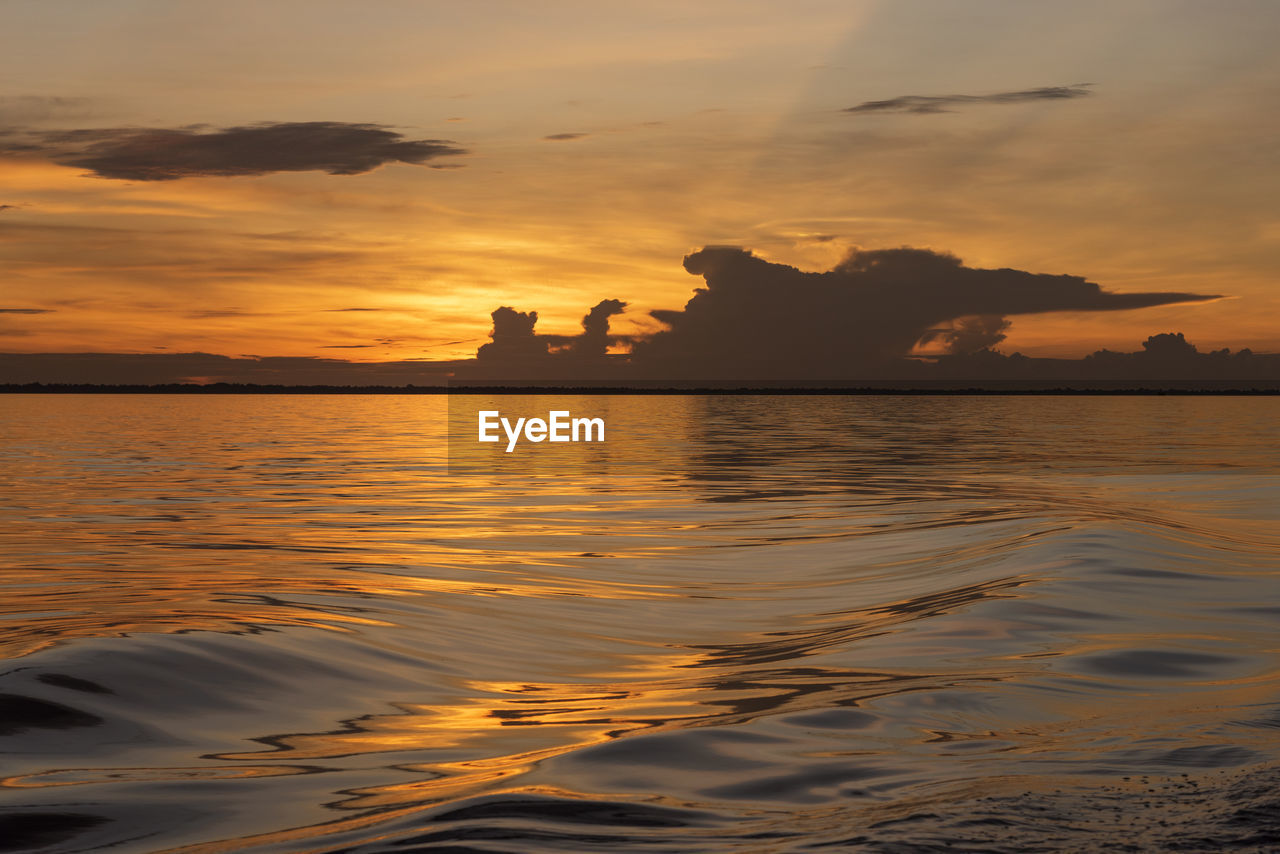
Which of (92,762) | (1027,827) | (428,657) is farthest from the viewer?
(428,657)

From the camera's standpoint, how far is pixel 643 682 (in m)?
9.41

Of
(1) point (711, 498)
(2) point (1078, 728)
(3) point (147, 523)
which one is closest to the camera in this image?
(2) point (1078, 728)

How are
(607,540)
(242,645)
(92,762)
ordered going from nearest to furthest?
1. (92,762)
2. (242,645)
3. (607,540)

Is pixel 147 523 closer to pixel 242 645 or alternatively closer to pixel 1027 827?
pixel 242 645

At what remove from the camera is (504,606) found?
13.2m

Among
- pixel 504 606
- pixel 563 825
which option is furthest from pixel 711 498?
pixel 563 825

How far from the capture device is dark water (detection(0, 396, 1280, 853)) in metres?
5.36

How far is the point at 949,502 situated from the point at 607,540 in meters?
9.90

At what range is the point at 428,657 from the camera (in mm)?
10266

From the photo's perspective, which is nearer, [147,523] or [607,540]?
[607,540]

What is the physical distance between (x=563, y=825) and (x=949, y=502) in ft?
72.6

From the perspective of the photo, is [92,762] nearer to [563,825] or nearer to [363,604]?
[563,825]

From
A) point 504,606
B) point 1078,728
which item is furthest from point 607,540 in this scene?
point 1078,728

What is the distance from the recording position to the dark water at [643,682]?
5.36 meters
